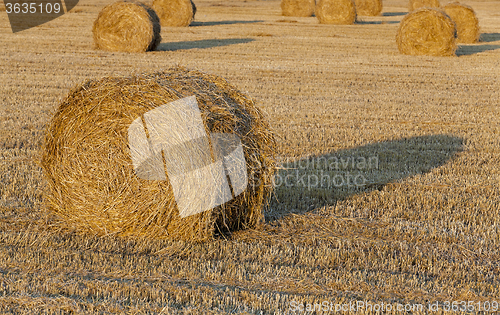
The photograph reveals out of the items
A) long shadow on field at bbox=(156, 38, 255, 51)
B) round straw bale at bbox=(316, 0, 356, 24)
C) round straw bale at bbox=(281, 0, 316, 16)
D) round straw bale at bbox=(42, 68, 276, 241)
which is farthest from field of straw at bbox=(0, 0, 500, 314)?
round straw bale at bbox=(281, 0, 316, 16)

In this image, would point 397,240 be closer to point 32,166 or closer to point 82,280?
point 82,280

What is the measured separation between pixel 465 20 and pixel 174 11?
38.4 feet

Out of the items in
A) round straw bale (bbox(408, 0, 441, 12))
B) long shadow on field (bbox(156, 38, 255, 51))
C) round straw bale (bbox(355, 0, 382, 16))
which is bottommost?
long shadow on field (bbox(156, 38, 255, 51))

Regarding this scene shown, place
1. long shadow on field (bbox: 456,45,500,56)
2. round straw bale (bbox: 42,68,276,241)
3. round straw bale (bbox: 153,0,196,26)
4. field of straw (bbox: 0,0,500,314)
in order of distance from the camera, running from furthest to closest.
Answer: round straw bale (bbox: 153,0,196,26), long shadow on field (bbox: 456,45,500,56), round straw bale (bbox: 42,68,276,241), field of straw (bbox: 0,0,500,314)

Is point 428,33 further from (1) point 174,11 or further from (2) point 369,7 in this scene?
(2) point 369,7

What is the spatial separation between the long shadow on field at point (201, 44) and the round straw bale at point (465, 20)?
7785mm

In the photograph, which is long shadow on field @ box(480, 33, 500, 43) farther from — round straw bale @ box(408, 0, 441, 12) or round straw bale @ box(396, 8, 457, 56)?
round straw bale @ box(408, 0, 441, 12)

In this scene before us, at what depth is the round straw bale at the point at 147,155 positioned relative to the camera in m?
4.71

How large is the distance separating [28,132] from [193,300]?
18.2 feet

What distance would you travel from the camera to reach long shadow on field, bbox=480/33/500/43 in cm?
2358

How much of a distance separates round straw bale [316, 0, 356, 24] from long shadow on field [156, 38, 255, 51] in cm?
740

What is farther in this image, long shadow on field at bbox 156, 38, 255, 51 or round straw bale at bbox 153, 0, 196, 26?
round straw bale at bbox 153, 0, 196, 26

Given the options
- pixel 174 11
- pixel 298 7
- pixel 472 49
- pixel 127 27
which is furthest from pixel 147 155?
pixel 298 7

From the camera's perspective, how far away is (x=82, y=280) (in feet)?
13.0
